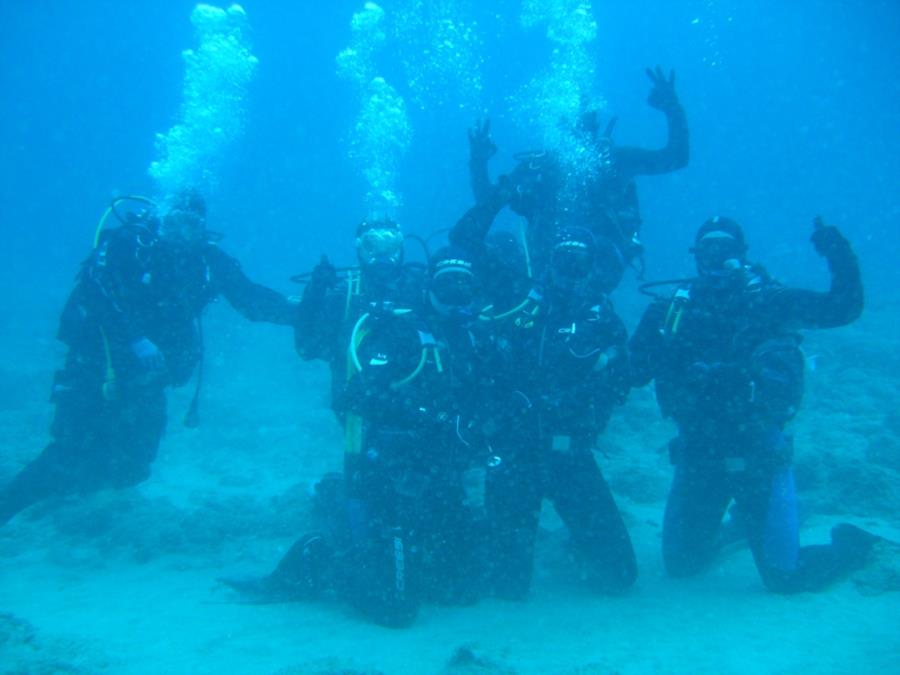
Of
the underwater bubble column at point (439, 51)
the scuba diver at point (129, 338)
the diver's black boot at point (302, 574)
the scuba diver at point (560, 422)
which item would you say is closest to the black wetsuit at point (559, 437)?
the scuba diver at point (560, 422)

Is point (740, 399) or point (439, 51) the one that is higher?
point (439, 51)

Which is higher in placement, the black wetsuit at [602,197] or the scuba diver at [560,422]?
the black wetsuit at [602,197]

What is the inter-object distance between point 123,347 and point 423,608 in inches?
166

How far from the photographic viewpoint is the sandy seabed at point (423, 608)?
401 centimetres

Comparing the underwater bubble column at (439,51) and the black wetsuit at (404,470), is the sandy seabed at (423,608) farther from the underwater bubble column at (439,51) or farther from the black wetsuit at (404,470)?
the underwater bubble column at (439,51)

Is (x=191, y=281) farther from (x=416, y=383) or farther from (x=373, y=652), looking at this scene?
(x=373, y=652)

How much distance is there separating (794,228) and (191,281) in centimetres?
9116

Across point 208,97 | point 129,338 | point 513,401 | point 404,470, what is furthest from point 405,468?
point 208,97

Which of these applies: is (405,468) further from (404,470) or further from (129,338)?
(129,338)

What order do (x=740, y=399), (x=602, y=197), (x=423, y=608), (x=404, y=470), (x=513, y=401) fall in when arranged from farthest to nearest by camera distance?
(x=602, y=197), (x=513, y=401), (x=740, y=399), (x=423, y=608), (x=404, y=470)

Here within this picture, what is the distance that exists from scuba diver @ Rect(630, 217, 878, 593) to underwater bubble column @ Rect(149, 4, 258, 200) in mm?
14456

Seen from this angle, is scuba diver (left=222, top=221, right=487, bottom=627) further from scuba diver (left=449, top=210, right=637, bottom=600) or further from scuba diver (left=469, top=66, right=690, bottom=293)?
scuba diver (left=469, top=66, right=690, bottom=293)

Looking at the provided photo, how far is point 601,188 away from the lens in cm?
786

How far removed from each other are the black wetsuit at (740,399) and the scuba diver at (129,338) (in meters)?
4.33
